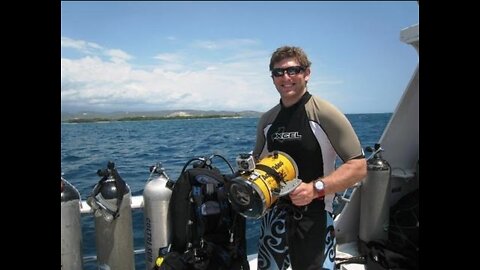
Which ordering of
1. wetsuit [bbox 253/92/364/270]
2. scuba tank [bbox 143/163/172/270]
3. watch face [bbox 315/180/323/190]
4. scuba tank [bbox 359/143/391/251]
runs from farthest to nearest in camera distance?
1. scuba tank [bbox 359/143/391/251]
2. scuba tank [bbox 143/163/172/270]
3. wetsuit [bbox 253/92/364/270]
4. watch face [bbox 315/180/323/190]

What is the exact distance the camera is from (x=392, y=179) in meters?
3.55

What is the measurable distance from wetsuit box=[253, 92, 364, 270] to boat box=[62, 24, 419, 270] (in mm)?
1261

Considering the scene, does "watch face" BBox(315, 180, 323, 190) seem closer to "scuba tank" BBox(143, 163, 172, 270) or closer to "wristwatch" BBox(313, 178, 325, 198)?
"wristwatch" BBox(313, 178, 325, 198)

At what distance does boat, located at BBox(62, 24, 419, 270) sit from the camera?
326 cm

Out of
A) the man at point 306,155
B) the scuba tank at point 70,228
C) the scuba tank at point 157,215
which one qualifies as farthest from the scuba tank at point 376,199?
the scuba tank at point 70,228

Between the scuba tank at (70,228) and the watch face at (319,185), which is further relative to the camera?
the scuba tank at (70,228)

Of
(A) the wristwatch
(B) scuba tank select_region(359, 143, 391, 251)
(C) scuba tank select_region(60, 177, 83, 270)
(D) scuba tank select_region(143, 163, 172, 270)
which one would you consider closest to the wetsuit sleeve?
(A) the wristwatch

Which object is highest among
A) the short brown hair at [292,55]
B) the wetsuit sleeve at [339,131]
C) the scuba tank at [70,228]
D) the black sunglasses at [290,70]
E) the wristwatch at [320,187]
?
the short brown hair at [292,55]

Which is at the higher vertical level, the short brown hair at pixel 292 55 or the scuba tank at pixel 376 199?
the short brown hair at pixel 292 55

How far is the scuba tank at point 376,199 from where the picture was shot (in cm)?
319

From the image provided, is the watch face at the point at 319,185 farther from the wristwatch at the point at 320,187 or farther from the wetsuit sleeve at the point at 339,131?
the wetsuit sleeve at the point at 339,131

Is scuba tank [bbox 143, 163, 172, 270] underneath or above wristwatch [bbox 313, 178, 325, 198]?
underneath
